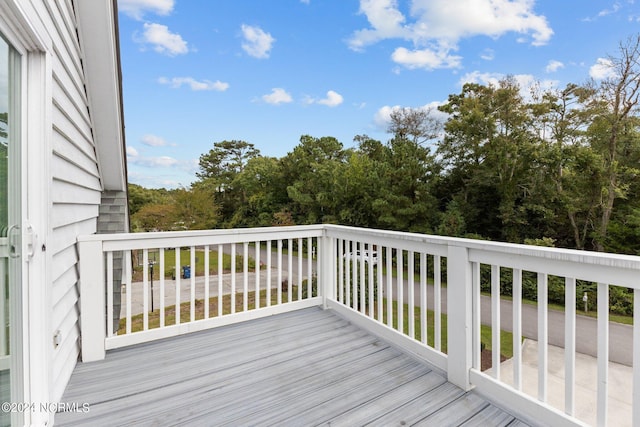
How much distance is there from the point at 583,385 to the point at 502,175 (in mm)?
10493

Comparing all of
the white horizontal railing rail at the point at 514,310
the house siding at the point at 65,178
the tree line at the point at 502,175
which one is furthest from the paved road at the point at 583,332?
Answer: the house siding at the point at 65,178

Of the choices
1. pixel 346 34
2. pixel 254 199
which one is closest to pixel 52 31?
pixel 346 34

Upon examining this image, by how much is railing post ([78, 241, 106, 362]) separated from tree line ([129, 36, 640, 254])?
14.5 m

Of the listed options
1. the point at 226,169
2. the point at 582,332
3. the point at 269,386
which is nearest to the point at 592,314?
the point at 582,332

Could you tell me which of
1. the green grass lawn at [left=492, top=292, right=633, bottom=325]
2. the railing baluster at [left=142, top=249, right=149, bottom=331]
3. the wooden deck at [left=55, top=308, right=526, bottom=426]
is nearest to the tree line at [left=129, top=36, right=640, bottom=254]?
the green grass lawn at [left=492, top=292, right=633, bottom=325]

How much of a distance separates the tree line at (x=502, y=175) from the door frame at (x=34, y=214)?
14886mm

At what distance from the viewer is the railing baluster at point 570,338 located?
1.56 metres

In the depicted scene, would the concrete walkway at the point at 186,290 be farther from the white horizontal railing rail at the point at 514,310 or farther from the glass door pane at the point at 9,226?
the glass door pane at the point at 9,226

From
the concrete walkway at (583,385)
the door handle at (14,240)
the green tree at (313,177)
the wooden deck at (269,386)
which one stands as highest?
the green tree at (313,177)

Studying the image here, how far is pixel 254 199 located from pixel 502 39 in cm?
1891

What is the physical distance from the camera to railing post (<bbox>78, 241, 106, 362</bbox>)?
239cm

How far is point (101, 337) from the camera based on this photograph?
2.44 m

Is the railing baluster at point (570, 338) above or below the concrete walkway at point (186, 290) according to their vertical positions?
above

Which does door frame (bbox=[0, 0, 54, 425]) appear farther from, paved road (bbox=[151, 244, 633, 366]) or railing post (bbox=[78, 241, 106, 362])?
paved road (bbox=[151, 244, 633, 366])
